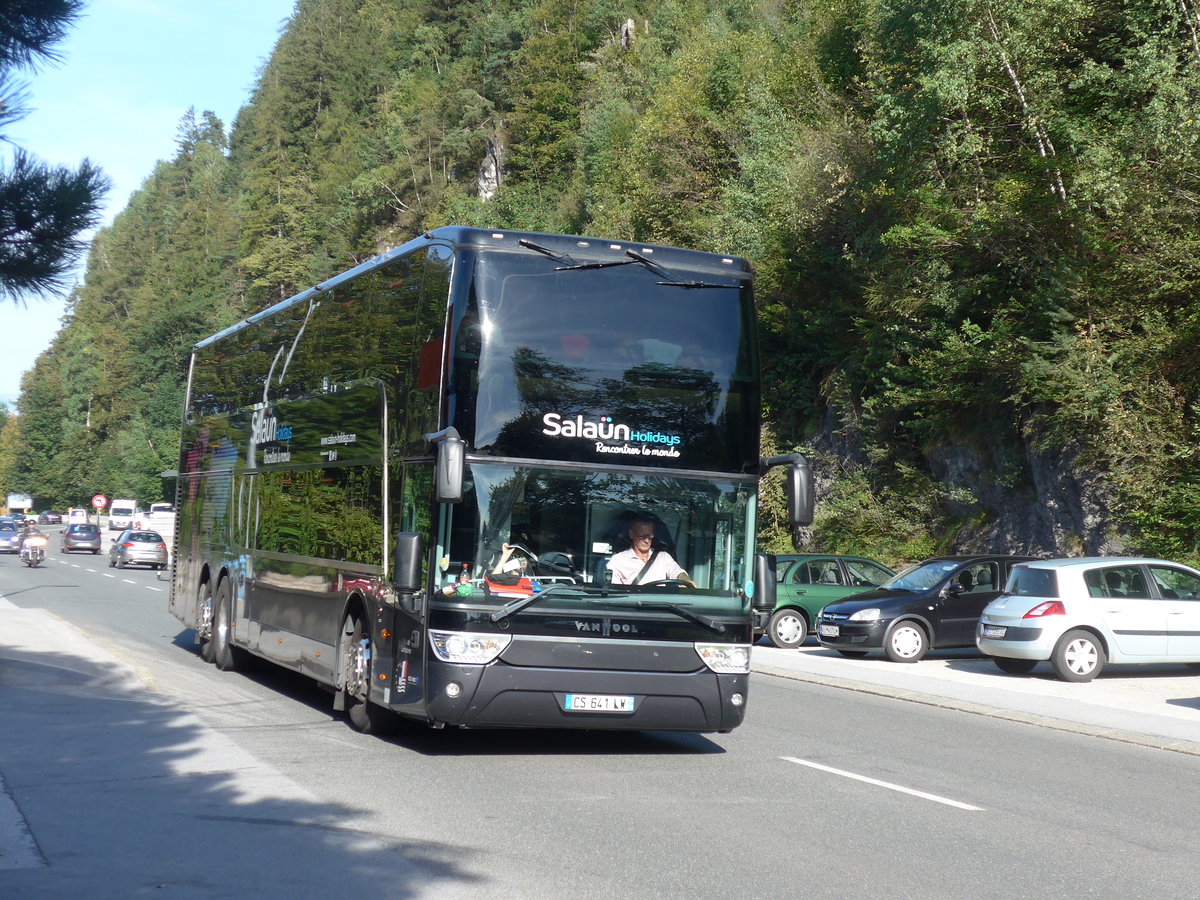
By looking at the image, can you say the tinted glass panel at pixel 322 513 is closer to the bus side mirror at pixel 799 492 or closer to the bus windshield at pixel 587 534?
the bus windshield at pixel 587 534

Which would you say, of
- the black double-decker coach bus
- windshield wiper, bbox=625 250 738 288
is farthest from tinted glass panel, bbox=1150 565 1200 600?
windshield wiper, bbox=625 250 738 288

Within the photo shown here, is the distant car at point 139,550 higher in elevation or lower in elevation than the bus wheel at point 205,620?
higher

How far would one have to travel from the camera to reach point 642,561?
9.85m

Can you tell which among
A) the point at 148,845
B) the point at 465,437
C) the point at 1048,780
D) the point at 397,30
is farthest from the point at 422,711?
the point at 397,30

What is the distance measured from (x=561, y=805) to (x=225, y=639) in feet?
29.8

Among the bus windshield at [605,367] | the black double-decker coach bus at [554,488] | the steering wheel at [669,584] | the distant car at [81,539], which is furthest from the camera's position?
the distant car at [81,539]

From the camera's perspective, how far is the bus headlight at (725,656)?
9.88m

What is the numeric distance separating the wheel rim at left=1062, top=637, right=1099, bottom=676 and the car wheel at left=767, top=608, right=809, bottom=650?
21.2ft

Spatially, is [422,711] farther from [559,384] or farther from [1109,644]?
[1109,644]

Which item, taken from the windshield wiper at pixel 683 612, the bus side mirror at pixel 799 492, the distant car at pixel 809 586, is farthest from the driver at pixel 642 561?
the distant car at pixel 809 586

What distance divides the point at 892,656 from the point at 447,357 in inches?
475

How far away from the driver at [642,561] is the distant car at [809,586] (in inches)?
503

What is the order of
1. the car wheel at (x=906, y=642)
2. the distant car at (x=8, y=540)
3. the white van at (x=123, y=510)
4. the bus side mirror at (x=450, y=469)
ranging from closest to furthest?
the bus side mirror at (x=450, y=469), the car wheel at (x=906, y=642), the distant car at (x=8, y=540), the white van at (x=123, y=510)

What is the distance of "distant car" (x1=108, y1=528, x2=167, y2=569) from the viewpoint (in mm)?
53094
